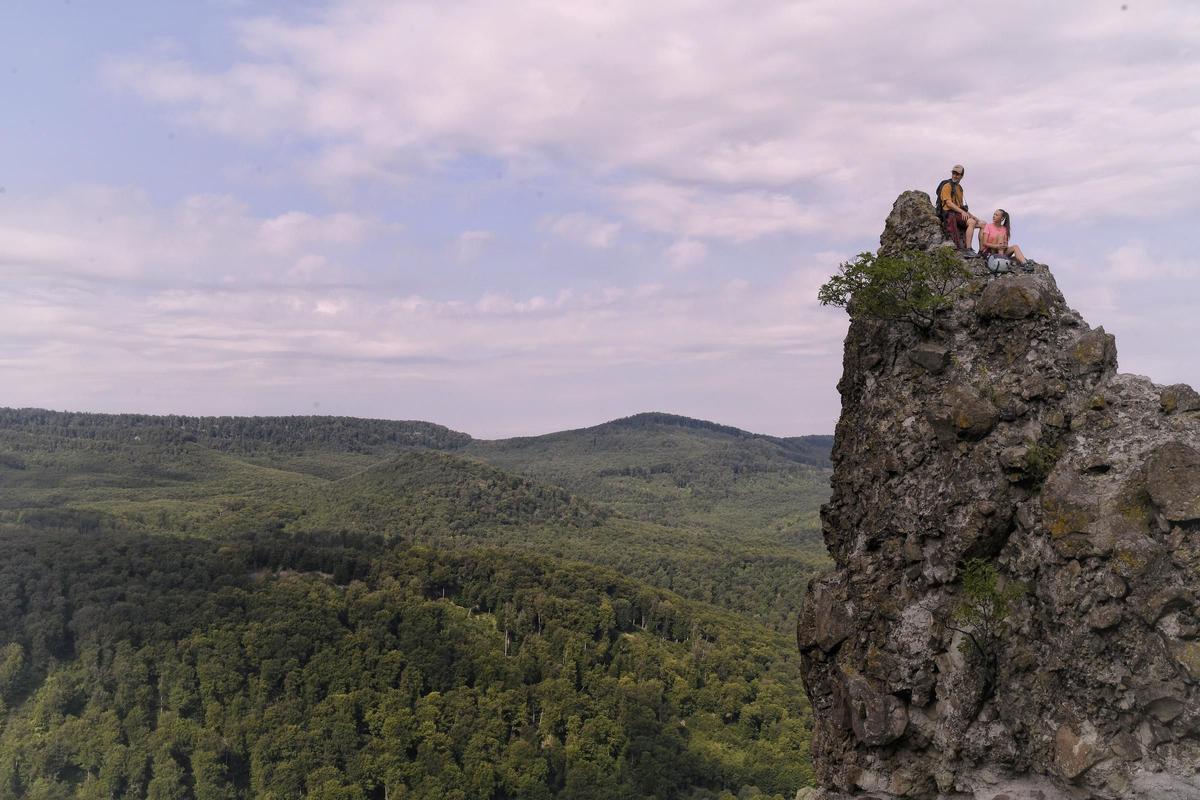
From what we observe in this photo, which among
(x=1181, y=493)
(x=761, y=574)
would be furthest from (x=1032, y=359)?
(x=761, y=574)

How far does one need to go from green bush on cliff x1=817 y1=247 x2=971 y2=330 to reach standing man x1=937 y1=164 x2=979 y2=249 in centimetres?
101

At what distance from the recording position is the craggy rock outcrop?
1149 cm

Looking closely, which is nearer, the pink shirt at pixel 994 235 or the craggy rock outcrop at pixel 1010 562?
the craggy rock outcrop at pixel 1010 562

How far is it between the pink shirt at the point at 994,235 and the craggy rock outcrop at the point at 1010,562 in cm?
55

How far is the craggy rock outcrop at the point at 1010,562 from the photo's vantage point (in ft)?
37.7

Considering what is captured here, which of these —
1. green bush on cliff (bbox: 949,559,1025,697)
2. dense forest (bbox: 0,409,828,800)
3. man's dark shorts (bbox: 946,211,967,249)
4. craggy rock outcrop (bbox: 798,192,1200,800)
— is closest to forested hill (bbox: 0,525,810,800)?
dense forest (bbox: 0,409,828,800)

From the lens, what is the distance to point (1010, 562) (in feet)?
44.6

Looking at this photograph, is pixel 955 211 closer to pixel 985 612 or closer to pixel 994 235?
pixel 994 235

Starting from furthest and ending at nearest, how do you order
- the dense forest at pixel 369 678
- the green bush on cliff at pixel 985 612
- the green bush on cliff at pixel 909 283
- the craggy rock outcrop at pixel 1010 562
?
1. the dense forest at pixel 369 678
2. the green bush on cliff at pixel 909 283
3. the green bush on cliff at pixel 985 612
4. the craggy rock outcrop at pixel 1010 562

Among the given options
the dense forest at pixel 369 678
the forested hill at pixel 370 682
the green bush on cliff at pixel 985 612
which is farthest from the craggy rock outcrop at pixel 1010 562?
the dense forest at pixel 369 678

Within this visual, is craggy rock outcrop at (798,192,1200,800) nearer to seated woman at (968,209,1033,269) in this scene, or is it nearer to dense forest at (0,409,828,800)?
seated woman at (968,209,1033,269)

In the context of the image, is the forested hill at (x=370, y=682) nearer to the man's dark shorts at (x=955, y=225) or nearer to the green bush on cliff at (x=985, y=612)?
the green bush on cliff at (x=985, y=612)

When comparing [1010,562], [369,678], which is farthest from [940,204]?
[369,678]

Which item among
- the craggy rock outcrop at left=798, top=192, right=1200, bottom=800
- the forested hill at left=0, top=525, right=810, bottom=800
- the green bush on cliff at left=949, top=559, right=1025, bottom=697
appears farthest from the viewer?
the forested hill at left=0, top=525, right=810, bottom=800
